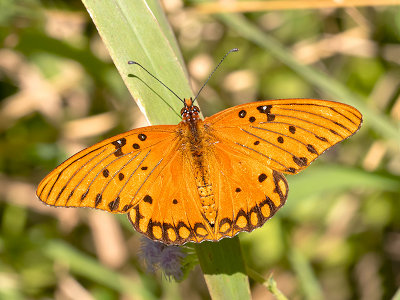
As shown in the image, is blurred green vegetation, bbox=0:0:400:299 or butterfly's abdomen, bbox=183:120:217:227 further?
blurred green vegetation, bbox=0:0:400:299

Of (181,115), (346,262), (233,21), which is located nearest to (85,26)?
(233,21)

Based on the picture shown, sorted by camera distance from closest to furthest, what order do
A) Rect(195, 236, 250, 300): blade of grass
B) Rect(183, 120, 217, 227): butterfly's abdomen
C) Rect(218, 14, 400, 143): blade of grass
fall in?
Rect(195, 236, 250, 300): blade of grass
Rect(183, 120, 217, 227): butterfly's abdomen
Rect(218, 14, 400, 143): blade of grass

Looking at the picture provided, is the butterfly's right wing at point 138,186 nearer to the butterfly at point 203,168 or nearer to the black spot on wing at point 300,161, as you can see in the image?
the butterfly at point 203,168

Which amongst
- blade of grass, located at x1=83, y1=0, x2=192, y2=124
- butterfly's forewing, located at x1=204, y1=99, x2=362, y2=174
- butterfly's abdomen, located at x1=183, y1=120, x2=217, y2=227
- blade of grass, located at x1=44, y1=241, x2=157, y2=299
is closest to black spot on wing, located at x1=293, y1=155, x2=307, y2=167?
butterfly's forewing, located at x1=204, y1=99, x2=362, y2=174

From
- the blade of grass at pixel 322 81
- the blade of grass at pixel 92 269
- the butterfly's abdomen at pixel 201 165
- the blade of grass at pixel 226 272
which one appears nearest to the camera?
the blade of grass at pixel 226 272

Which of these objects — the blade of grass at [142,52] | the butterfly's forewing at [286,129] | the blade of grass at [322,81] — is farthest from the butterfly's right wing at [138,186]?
the blade of grass at [322,81]

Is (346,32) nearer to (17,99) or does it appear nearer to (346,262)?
(346,262)

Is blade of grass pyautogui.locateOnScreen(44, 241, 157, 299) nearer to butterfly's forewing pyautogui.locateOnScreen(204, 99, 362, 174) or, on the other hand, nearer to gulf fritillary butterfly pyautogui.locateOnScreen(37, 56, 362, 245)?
gulf fritillary butterfly pyautogui.locateOnScreen(37, 56, 362, 245)

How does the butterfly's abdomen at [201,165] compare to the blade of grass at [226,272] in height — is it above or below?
above
